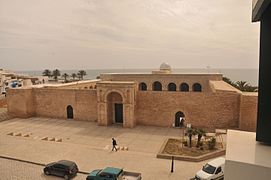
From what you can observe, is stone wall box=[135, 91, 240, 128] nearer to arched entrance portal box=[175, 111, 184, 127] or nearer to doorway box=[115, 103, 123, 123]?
arched entrance portal box=[175, 111, 184, 127]

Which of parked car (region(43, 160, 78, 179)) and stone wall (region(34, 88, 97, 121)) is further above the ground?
stone wall (region(34, 88, 97, 121))

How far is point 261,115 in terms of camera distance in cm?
579

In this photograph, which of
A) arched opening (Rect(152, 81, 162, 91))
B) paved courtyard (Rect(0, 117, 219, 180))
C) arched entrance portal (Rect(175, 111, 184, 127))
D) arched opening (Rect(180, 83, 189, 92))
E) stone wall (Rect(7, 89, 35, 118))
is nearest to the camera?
paved courtyard (Rect(0, 117, 219, 180))

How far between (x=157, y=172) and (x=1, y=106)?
24747 millimetres

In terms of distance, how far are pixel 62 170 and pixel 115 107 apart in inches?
428

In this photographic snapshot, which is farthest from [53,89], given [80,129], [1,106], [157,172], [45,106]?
[157,172]

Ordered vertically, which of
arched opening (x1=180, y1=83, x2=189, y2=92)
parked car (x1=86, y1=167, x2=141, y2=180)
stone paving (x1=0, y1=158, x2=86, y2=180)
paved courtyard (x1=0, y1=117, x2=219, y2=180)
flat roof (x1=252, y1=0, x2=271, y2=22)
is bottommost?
stone paving (x1=0, y1=158, x2=86, y2=180)

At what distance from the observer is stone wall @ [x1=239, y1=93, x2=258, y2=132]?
17531 mm

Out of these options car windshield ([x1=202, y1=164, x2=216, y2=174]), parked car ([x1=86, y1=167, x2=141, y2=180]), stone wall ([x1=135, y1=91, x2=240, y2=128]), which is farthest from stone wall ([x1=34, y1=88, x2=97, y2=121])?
car windshield ([x1=202, y1=164, x2=216, y2=174])

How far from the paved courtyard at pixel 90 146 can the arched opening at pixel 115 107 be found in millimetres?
1092

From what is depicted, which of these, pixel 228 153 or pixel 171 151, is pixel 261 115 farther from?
pixel 171 151

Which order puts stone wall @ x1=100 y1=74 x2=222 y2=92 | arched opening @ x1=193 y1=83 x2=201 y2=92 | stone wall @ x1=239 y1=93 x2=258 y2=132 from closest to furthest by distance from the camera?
stone wall @ x1=239 y1=93 x2=258 y2=132, stone wall @ x1=100 y1=74 x2=222 y2=92, arched opening @ x1=193 y1=83 x2=201 y2=92

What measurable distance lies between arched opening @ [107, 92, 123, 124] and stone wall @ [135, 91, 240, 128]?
1.78 m

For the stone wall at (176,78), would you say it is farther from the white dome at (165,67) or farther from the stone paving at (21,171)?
the stone paving at (21,171)
